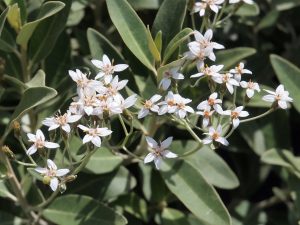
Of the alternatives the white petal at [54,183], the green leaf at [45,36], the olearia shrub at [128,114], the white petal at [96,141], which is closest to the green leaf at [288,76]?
the olearia shrub at [128,114]

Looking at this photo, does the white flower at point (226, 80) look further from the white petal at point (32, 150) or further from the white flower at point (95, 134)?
the white petal at point (32, 150)

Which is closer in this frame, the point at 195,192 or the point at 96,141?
the point at 96,141

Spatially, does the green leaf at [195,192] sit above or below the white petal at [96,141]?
below

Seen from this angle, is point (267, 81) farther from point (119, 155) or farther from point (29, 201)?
point (29, 201)

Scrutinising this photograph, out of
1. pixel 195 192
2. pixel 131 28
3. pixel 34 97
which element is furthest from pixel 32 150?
pixel 195 192

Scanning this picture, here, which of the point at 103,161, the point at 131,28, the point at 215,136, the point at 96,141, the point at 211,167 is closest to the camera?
the point at 96,141

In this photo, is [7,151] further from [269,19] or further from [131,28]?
[269,19]

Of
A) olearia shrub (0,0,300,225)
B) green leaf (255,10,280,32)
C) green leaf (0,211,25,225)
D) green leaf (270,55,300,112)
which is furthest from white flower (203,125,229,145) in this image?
green leaf (255,10,280,32)

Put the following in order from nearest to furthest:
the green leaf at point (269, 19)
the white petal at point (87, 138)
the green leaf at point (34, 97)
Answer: the white petal at point (87, 138) → the green leaf at point (34, 97) → the green leaf at point (269, 19)

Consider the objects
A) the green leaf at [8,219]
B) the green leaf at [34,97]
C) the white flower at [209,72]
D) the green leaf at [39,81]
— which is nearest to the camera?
the green leaf at [34,97]
